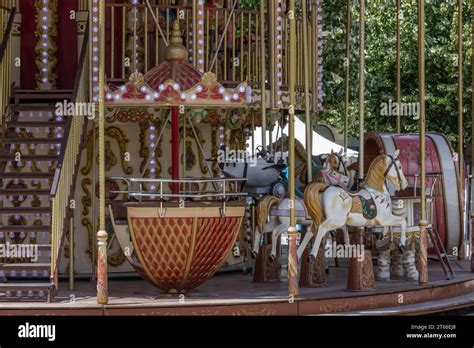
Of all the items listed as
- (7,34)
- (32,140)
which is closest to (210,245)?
(32,140)

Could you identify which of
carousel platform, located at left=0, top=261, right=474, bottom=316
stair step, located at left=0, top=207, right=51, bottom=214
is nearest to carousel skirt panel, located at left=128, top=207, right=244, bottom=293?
carousel platform, located at left=0, top=261, right=474, bottom=316

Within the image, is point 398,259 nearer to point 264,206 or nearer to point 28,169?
point 264,206

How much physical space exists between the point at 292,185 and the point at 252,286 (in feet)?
7.43

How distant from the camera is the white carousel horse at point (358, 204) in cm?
1683

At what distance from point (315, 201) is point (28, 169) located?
181 inches

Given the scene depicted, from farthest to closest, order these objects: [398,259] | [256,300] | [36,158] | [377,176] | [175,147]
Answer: [398,259]
[377,176]
[36,158]
[175,147]
[256,300]

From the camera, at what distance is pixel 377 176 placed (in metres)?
17.8

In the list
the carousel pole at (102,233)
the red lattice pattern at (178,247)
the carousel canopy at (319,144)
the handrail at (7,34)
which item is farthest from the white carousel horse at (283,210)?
the carousel canopy at (319,144)

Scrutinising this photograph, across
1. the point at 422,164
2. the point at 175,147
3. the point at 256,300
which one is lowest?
the point at 256,300

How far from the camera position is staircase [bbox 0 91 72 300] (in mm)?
17406
